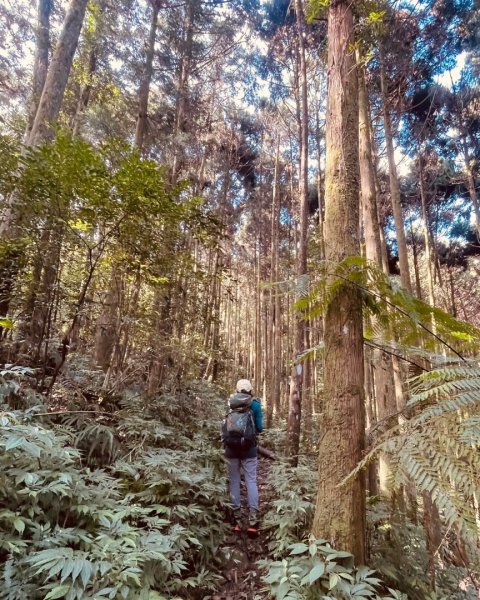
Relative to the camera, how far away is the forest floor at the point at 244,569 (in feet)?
10.3

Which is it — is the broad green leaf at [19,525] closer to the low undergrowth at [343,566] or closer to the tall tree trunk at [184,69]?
the low undergrowth at [343,566]

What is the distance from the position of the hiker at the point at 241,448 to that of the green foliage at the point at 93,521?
33cm

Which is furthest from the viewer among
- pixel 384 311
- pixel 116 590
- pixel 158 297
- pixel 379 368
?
pixel 158 297

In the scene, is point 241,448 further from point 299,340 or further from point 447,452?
point 447,452

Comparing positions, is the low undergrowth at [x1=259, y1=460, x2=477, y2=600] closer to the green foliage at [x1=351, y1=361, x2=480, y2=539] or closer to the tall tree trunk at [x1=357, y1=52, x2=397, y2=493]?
the green foliage at [x1=351, y1=361, x2=480, y2=539]

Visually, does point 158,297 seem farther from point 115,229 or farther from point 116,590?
point 116,590

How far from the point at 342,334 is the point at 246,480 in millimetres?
3068

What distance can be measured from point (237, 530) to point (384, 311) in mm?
3211

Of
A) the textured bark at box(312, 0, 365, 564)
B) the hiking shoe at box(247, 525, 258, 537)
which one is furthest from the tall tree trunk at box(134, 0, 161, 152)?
the hiking shoe at box(247, 525, 258, 537)

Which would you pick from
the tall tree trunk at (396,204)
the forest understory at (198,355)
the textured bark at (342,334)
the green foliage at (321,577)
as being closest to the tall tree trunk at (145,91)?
the forest understory at (198,355)

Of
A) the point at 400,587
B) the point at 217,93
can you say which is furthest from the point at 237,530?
the point at 217,93

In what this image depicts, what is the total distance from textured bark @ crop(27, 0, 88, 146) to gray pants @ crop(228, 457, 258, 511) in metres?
5.77

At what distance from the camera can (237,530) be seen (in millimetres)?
4051

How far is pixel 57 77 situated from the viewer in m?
5.75
